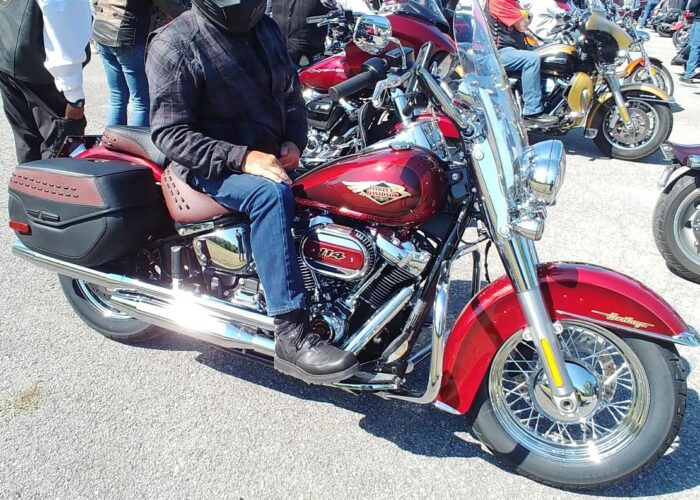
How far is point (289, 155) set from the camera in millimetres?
2439

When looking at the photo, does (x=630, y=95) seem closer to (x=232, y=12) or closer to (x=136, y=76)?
(x=136, y=76)

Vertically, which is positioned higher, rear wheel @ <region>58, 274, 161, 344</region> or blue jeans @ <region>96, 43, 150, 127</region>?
blue jeans @ <region>96, 43, 150, 127</region>

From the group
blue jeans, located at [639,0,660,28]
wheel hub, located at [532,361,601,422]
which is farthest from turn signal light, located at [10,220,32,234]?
blue jeans, located at [639,0,660,28]

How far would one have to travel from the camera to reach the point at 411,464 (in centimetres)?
225

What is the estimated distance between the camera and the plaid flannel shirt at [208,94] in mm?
2137

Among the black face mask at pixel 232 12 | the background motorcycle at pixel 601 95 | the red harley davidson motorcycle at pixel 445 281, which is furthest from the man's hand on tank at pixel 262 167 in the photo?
the background motorcycle at pixel 601 95

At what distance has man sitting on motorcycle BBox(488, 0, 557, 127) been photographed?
226 inches

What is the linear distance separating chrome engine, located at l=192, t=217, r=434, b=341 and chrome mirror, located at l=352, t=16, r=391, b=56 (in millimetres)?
986

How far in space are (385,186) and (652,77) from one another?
599 cm

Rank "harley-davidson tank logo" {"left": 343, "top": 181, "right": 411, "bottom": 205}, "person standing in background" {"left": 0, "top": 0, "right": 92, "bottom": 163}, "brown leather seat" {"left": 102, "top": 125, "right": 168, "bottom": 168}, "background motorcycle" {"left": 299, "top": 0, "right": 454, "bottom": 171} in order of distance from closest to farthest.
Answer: "harley-davidson tank logo" {"left": 343, "top": 181, "right": 411, "bottom": 205} → "brown leather seat" {"left": 102, "top": 125, "right": 168, "bottom": 168} → "person standing in background" {"left": 0, "top": 0, "right": 92, "bottom": 163} → "background motorcycle" {"left": 299, "top": 0, "right": 454, "bottom": 171}

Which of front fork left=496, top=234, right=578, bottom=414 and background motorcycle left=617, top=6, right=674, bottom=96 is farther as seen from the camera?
background motorcycle left=617, top=6, right=674, bottom=96

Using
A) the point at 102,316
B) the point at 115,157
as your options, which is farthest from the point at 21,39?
the point at 102,316

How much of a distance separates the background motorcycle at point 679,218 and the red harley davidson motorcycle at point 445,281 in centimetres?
180

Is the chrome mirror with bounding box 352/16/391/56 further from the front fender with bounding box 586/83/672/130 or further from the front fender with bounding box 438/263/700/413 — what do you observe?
the front fender with bounding box 586/83/672/130
